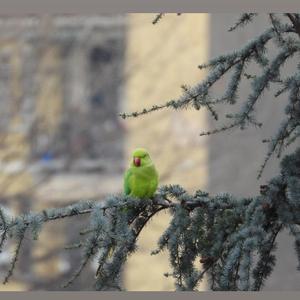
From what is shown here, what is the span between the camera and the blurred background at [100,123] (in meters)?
7.25

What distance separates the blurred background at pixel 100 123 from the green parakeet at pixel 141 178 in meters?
4.86

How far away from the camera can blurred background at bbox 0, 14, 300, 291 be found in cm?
725

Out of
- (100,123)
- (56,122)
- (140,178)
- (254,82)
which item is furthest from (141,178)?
(100,123)

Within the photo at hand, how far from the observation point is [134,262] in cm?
866

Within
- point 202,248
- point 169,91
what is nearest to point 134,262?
point 169,91

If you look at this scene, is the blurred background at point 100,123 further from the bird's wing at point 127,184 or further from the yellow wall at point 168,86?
the bird's wing at point 127,184

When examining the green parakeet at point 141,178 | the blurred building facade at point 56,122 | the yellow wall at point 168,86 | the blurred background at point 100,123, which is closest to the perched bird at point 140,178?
the green parakeet at point 141,178

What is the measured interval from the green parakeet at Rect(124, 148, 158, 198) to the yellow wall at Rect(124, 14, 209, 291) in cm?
543

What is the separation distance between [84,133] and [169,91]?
1.03m

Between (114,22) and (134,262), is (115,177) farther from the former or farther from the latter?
(114,22)

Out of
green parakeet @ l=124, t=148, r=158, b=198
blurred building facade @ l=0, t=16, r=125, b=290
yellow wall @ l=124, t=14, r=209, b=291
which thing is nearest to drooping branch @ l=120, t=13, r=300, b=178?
green parakeet @ l=124, t=148, r=158, b=198

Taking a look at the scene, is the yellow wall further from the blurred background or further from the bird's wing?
the bird's wing

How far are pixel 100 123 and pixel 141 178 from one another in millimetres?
6036

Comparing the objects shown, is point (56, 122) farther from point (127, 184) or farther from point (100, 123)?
point (127, 184)
